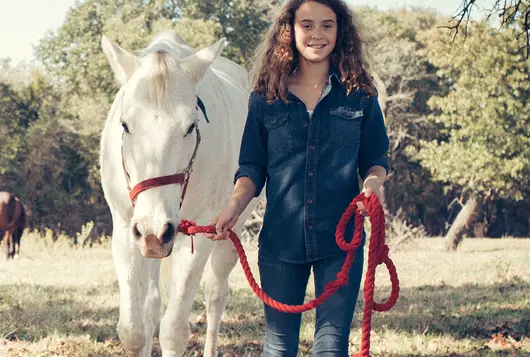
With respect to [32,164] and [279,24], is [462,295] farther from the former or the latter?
[32,164]

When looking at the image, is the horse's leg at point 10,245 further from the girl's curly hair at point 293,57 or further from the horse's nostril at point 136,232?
the girl's curly hair at point 293,57

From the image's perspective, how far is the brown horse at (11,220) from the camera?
52.0 ft

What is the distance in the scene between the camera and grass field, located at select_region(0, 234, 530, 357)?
5016 millimetres

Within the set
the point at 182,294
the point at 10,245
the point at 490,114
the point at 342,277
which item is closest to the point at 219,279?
the point at 182,294

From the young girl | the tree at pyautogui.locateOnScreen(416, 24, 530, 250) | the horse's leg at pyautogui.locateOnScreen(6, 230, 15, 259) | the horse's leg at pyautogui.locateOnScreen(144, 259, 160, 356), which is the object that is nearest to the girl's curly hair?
the young girl

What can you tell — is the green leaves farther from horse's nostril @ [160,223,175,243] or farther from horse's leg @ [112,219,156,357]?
horse's nostril @ [160,223,175,243]

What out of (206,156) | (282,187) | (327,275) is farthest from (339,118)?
(206,156)

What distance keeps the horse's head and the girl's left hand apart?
0.76m

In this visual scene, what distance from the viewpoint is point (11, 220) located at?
16.4 meters

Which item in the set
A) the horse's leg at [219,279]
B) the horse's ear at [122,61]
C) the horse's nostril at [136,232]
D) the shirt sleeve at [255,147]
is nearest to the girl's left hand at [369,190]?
the shirt sleeve at [255,147]

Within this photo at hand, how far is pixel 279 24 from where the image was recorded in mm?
3016

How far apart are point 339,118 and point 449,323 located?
148 inches

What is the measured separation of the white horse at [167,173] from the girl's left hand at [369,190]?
763 millimetres

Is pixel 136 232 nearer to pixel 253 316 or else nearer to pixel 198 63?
pixel 198 63
